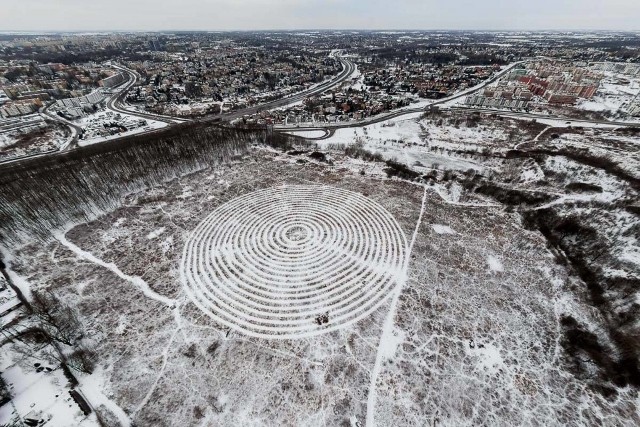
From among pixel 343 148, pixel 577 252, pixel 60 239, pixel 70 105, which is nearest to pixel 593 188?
pixel 577 252

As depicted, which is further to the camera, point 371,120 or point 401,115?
point 401,115

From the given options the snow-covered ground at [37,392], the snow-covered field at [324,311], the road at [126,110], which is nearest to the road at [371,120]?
the road at [126,110]

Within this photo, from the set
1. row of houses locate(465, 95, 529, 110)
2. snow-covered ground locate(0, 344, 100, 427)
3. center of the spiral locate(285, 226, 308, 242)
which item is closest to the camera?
snow-covered ground locate(0, 344, 100, 427)

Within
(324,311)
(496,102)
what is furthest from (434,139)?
(324,311)

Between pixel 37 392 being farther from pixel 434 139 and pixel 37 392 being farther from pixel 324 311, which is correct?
pixel 434 139

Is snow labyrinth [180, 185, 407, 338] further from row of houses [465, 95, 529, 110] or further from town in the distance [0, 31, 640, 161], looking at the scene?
row of houses [465, 95, 529, 110]

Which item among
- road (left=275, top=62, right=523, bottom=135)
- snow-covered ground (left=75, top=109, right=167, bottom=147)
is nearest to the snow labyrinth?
road (left=275, top=62, right=523, bottom=135)

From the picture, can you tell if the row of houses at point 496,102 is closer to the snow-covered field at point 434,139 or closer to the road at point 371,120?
the road at point 371,120
